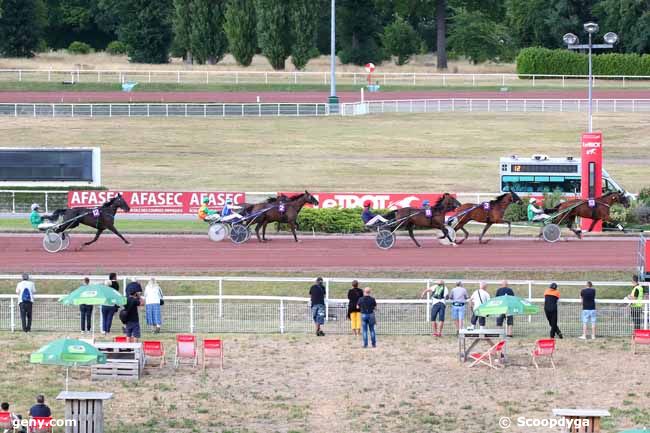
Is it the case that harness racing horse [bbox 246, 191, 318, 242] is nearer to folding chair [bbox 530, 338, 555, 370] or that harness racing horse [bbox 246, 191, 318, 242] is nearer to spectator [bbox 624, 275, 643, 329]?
spectator [bbox 624, 275, 643, 329]

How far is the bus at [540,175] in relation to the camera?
39.4 m

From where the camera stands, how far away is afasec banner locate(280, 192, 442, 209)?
3609 centimetres

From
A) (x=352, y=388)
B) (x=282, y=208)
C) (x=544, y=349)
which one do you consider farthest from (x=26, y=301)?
(x=282, y=208)

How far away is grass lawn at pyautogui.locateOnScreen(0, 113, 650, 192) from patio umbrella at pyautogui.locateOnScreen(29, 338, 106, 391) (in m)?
23.9

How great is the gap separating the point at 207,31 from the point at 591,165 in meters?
47.6

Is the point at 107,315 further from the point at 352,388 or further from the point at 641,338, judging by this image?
the point at 641,338

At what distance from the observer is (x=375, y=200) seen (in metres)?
36.3

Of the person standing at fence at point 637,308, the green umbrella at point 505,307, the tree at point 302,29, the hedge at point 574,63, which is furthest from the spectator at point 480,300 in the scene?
the tree at point 302,29

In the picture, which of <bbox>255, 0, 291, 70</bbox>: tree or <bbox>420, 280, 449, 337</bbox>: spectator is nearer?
<bbox>420, 280, 449, 337</bbox>: spectator

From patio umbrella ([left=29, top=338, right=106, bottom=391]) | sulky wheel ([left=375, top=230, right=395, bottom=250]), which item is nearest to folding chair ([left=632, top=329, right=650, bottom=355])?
patio umbrella ([left=29, top=338, right=106, bottom=391])

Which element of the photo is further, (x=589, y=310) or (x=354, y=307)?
(x=354, y=307)

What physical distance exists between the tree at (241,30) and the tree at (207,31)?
1351 mm

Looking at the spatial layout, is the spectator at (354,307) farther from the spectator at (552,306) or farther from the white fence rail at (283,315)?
the spectator at (552,306)

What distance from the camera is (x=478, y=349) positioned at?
22000 millimetres
